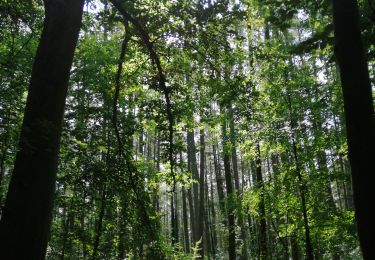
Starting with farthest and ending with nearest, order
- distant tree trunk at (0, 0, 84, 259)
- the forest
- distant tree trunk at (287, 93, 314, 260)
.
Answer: distant tree trunk at (287, 93, 314, 260), the forest, distant tree trunk at (0, 0, 84, 259)

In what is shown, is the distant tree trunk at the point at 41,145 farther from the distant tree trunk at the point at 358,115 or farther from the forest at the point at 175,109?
the distant tree trunk at the point at 358,115

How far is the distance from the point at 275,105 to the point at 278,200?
9.36 ft

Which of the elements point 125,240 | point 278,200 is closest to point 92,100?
point 125,240

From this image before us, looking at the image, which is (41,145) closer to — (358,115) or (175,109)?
(358,115)

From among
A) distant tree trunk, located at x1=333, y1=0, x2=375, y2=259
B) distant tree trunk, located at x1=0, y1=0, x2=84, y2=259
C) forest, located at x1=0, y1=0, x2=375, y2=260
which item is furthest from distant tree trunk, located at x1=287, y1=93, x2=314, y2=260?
distant tree trunk, located at x1=0, y1=0, x2=84, y2=259

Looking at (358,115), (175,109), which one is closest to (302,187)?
(175,109)

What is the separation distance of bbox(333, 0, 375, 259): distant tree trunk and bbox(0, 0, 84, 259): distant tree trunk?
7.78 feet

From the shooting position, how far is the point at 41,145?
9.00 feet

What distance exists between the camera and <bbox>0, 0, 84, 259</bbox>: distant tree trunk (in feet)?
8.39

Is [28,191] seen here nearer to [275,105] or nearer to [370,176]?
[370,176]

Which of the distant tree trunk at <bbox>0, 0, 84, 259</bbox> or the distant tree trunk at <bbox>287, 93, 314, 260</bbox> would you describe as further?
the distant tree trunk at <bbox>287, 93, 314, 260</bbox>

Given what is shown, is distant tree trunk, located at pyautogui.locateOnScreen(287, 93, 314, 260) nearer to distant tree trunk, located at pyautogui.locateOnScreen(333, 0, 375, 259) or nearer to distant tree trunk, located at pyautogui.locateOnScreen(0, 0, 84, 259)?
distant tree trunk, located at pyautogui.locateOnScreen(333, 0, 375, 259)

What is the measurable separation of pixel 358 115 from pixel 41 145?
256 centimetres

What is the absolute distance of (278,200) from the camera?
10.9 meters
